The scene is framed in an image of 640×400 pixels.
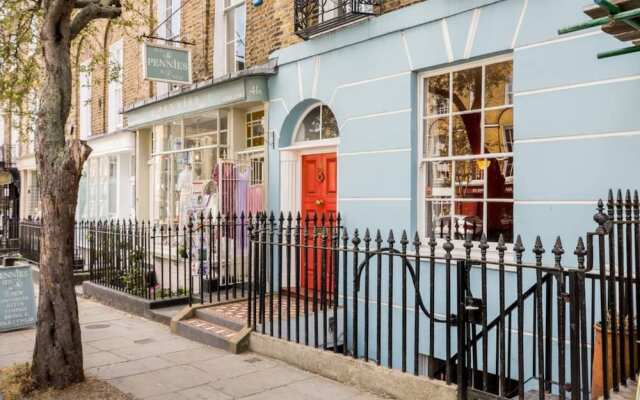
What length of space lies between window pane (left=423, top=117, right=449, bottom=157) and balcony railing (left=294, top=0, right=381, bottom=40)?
5.64 feet

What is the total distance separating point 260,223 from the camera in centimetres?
725

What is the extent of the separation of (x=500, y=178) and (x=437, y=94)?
1.41 meters

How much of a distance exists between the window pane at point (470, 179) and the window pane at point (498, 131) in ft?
0.74

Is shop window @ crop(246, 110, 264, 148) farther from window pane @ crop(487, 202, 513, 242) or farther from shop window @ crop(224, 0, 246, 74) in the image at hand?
window pane @ crop(487, 202, 513, 242)

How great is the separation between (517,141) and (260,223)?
3338mm

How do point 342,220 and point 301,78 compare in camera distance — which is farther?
point 301,78

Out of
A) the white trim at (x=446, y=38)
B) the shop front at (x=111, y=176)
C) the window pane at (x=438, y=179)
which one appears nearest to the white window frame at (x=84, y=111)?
the shop front at (x=111, y=176)

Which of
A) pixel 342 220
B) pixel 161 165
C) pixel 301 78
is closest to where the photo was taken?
pixel 342 220

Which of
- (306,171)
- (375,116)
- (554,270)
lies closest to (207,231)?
(306,171)

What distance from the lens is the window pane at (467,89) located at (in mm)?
6414

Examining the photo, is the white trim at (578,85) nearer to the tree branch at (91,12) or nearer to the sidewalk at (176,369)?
the sidewalk at (176,369)

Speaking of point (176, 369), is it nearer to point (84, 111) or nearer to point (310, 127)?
point (310, 127)

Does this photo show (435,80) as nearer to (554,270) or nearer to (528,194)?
(528,194)

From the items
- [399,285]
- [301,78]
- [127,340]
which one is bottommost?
[127,340]
